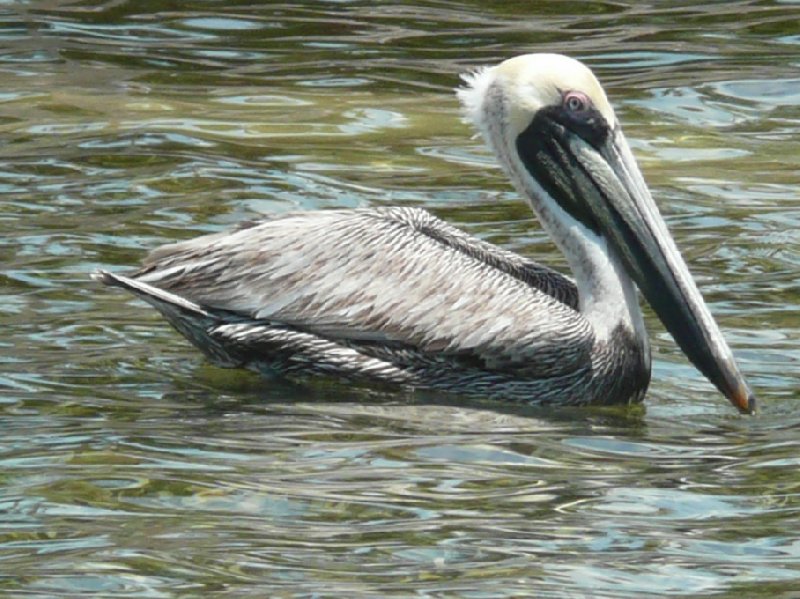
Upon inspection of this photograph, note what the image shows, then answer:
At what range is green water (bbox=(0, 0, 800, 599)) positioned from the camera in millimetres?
4637

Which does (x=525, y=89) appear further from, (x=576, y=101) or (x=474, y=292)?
(x=474, y=292)

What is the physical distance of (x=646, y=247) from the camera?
21.9 feet

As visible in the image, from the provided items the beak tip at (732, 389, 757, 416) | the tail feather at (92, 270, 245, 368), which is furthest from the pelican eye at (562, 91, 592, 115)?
the tail feather at (92, 270, 245, 368)

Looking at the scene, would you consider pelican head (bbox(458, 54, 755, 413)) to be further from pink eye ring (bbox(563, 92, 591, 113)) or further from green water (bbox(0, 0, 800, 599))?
green water (bbox(0, 0, 800, 599))

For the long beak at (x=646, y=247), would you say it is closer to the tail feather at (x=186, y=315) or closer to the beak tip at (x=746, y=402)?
the beak tip at (x=746, y=402)

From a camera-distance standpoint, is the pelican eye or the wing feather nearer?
the wing feather

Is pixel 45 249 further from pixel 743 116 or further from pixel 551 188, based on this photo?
pixel 743 116

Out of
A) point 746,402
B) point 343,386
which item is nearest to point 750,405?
point 746,402

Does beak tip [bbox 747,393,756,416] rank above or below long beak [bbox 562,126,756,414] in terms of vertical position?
below

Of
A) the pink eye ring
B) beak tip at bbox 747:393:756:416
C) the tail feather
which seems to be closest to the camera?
beak tip at bbox 747:393:756:416

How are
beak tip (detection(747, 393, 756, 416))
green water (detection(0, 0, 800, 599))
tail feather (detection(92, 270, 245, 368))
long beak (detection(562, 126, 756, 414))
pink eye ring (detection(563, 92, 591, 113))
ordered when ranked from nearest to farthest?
green water (detection(0, 0, 800, 599)) < beak tip (detection(747, 393, 756, 416)) < long beak (detection(562, 126, 756, 414)) < tail feather (detection(92, 270, 245, 368)) < pink eye ring (detection(563, 92, 591, 113))

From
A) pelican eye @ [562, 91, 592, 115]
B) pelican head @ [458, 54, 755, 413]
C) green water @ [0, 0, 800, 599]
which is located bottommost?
green water @ [0, 0, 800, 599]

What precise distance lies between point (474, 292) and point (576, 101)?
70 cm

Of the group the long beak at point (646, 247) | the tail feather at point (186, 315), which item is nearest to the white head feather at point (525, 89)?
the long beak at point (646, 247)
